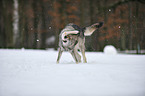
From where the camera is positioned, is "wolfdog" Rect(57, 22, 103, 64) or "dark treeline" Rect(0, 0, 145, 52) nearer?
"wolfdog" Rect(57, 22, 103, 64)

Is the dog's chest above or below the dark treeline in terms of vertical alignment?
below

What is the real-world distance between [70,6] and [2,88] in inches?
490

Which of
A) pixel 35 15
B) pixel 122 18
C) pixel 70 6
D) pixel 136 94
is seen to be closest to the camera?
pixel 136 94

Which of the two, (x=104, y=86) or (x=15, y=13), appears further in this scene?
(x=15, y=13)

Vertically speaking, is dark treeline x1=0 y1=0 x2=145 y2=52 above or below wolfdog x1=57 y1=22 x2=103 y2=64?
above

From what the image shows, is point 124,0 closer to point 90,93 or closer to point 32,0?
point 90,93

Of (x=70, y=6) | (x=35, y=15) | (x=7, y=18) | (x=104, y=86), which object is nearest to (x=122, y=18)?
(x=70, y=6)

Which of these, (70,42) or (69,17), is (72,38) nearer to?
(70,42)

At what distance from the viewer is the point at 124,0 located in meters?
6.61

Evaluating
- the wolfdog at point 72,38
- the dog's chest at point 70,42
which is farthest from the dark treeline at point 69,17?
the dog's chest at point 70,42

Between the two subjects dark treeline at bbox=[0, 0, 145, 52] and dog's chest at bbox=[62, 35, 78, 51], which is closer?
dog's chest at bbox=[62, 35, 78, 51]

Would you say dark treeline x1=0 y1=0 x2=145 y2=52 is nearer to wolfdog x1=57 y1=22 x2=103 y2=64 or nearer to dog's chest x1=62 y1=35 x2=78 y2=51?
wolfdog x1=57 y1=22 x2=103 y2=64

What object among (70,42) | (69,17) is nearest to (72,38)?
(70,42)

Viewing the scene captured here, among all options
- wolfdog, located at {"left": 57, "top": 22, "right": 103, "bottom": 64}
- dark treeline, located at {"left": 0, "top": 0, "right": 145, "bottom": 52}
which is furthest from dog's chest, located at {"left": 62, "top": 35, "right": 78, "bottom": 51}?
dark treeline, located at {"left": 0, "top": 0, "right": 145, "bottom": 52}
